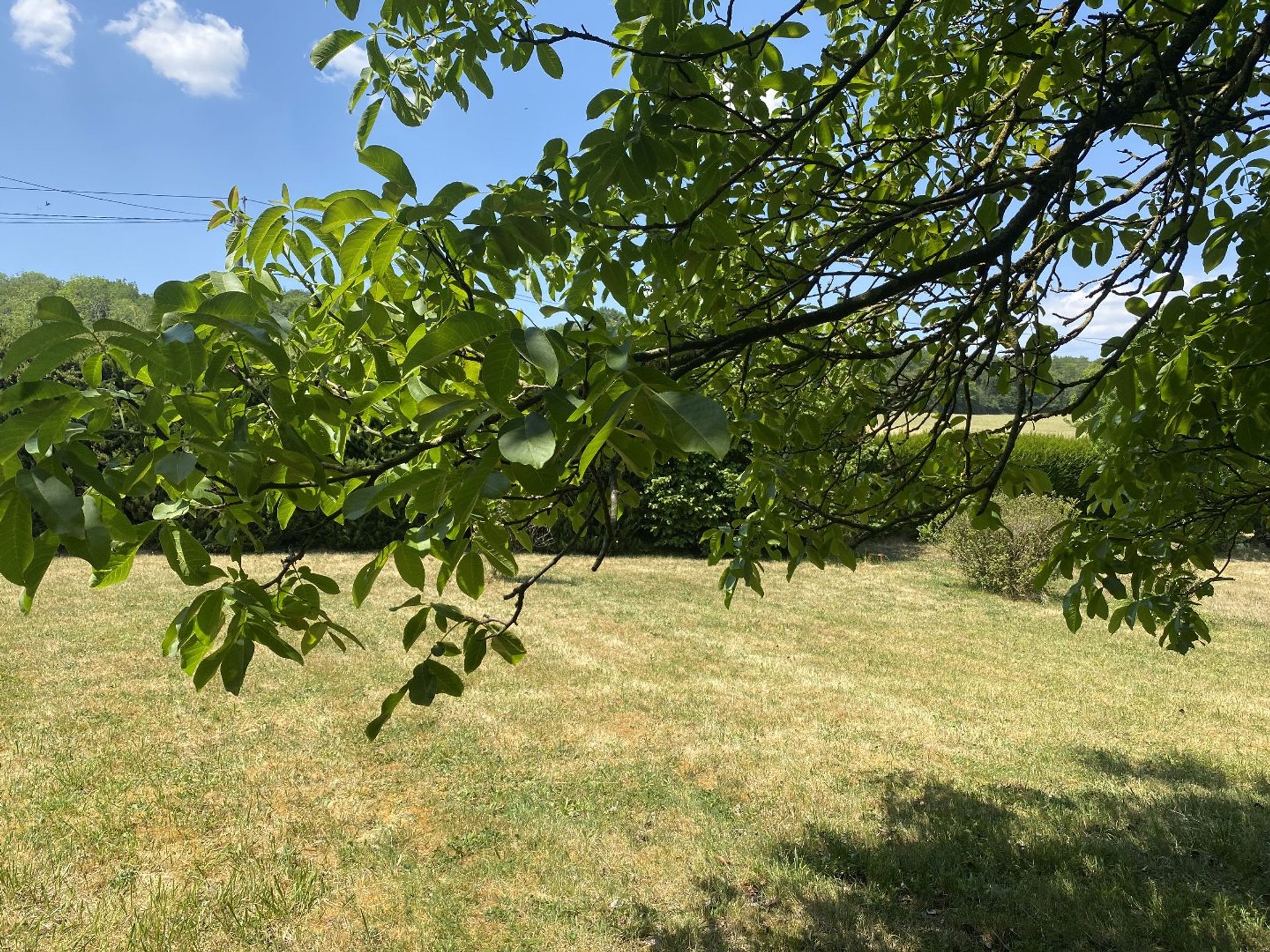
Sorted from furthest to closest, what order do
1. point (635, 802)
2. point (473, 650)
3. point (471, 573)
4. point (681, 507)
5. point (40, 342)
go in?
1. point (681, 507)
2. point (635, 802)
3. point (473, 650)
4. point (471, 573)
5. point (40, 342)

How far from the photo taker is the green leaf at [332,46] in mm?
1910

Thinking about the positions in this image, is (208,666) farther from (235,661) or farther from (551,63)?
(551,63)

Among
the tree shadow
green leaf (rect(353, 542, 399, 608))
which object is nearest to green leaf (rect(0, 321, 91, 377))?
green leaf (rect(353, 542, 399, 608))

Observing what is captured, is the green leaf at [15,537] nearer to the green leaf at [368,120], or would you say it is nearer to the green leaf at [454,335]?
the green leaf at [454,335]

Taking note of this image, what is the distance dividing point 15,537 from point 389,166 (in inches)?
28.4

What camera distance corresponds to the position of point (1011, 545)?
11.8 m

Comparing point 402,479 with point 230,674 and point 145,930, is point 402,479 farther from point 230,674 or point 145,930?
point 145,930

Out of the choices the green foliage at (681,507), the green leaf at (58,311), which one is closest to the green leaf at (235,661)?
the green leaf at (58,311)

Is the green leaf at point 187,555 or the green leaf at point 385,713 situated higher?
the green leaf at point 187,555

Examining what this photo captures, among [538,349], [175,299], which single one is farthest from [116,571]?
[538,349]

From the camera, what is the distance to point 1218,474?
3408mm

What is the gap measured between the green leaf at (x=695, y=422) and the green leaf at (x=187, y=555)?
876 mm

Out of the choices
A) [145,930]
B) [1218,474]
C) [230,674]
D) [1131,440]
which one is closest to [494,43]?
[230,674]

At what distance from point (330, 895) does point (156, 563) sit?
1050cm
